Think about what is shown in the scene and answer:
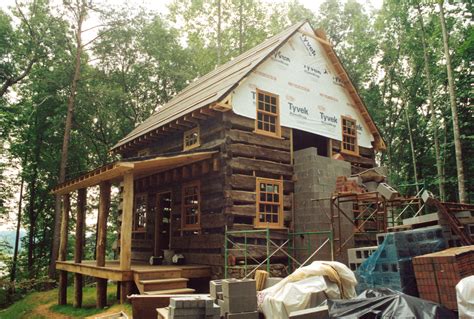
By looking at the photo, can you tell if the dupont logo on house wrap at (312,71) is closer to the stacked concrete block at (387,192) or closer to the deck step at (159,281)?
the stacked concrete block at (387,192)

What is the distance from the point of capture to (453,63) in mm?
20266

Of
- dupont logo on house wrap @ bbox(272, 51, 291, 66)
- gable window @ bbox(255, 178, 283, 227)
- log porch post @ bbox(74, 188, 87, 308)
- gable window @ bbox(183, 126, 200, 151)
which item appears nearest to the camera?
gable window @ bbox(255, 178, 283, 227)

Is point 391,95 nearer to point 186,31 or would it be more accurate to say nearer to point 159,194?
point 186,31

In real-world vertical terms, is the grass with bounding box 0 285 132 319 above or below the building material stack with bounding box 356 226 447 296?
below

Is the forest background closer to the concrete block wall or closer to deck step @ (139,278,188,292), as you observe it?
the concrete block wall

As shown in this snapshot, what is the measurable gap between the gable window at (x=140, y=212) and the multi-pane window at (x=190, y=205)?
330cm

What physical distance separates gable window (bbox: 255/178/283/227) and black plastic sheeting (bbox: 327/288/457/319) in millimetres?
6132

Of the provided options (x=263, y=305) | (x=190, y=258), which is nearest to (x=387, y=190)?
(x=263, y=305)

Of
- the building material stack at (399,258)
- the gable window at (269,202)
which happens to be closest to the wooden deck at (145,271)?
the gable window at (269,202)

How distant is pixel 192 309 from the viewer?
6.84m

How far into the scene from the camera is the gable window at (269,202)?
12781 millimetres

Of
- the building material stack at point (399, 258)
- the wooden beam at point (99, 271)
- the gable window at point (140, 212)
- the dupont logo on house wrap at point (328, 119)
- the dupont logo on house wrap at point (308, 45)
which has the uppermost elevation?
the dupont logo on house wrap at point (308, 45)

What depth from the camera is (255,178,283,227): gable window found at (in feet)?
41.9

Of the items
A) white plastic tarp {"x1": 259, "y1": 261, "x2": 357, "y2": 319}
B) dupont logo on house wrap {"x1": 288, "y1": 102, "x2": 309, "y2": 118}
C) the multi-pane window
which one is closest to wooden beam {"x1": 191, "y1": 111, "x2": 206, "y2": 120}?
the multi-pane window
